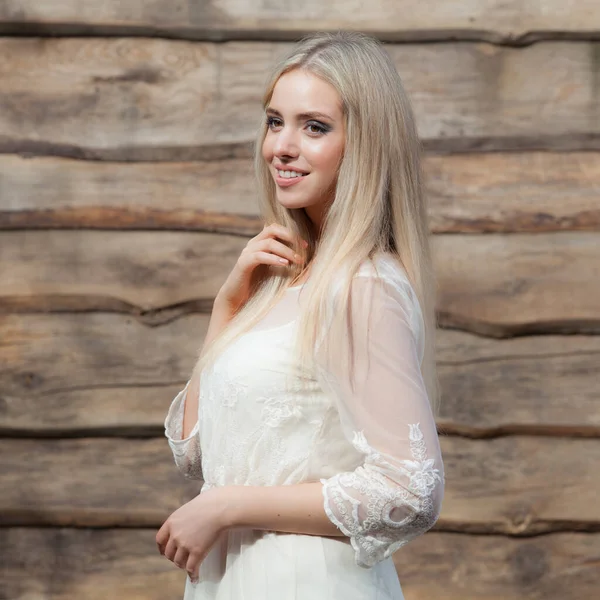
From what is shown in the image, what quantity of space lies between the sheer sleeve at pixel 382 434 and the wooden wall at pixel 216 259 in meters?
1.34

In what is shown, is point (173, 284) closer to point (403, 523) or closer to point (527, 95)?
point (527, 95)

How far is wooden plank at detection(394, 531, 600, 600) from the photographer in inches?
110

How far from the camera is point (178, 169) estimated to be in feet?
9.24

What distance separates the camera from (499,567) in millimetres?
2799

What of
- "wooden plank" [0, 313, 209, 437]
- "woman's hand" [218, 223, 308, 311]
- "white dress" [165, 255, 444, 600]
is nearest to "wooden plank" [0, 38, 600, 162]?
"wooden plank" [0, 313, 209, 437]

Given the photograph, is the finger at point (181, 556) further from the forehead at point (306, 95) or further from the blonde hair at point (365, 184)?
the forehead at point (306, 95)

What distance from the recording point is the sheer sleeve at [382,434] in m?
1.42

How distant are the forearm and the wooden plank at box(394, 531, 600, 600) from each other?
1399mm

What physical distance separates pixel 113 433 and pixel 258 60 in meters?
1.21

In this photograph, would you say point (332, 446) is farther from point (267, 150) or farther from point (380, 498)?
point (267, 150)

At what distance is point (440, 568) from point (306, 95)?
1710 millimetres

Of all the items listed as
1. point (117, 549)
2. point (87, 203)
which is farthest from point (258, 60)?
point (117, 549)

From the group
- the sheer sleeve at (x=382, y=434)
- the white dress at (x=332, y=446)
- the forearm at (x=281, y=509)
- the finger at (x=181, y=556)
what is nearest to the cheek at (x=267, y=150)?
the white dress at (x=332, y=446)

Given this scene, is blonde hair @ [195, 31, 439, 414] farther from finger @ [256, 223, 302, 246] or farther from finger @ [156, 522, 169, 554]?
finger @ [156, 522, 169, 554]
